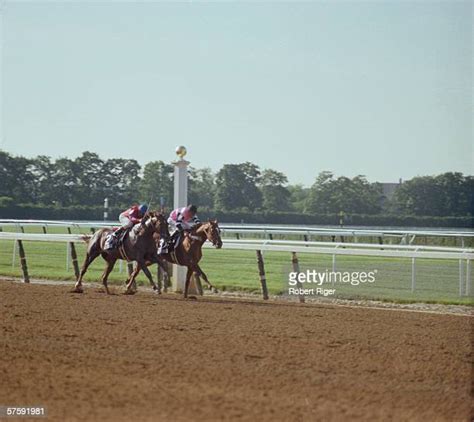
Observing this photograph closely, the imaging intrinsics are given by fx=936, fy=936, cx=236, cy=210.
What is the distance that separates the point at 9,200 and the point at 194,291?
14516 millimetres

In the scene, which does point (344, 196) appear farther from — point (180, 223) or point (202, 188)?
point (180, 223)

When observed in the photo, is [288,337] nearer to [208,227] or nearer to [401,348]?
[401,348]

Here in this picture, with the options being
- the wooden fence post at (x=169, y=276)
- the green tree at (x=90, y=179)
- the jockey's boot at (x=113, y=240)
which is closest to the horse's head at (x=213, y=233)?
the jockey's boot at (x=113, y=240)

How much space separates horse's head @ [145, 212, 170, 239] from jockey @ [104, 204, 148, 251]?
43cm

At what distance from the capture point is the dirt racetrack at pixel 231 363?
6.19 m

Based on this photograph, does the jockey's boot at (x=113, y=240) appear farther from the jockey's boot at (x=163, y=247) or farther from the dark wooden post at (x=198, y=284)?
the dark wooden post at (x=198, y=284)

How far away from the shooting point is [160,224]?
1483 centimetres

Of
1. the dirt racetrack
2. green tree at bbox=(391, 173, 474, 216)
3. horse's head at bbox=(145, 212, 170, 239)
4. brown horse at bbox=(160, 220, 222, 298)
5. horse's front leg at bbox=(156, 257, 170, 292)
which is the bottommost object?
the dirt racetrack

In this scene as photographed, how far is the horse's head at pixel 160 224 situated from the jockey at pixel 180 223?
118 mm

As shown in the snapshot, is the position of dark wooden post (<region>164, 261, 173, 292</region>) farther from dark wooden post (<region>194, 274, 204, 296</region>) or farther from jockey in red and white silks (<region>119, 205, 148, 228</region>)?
jockey in red and white silks (<region>119, 205, 148, 228</region>)

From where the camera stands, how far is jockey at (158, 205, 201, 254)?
14.9 meters

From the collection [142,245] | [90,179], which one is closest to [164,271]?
[142,245]

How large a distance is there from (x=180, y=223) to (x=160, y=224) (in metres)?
0.36

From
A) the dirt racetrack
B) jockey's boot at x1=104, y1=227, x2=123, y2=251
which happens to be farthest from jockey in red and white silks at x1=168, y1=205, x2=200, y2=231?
the dirt racetrack
